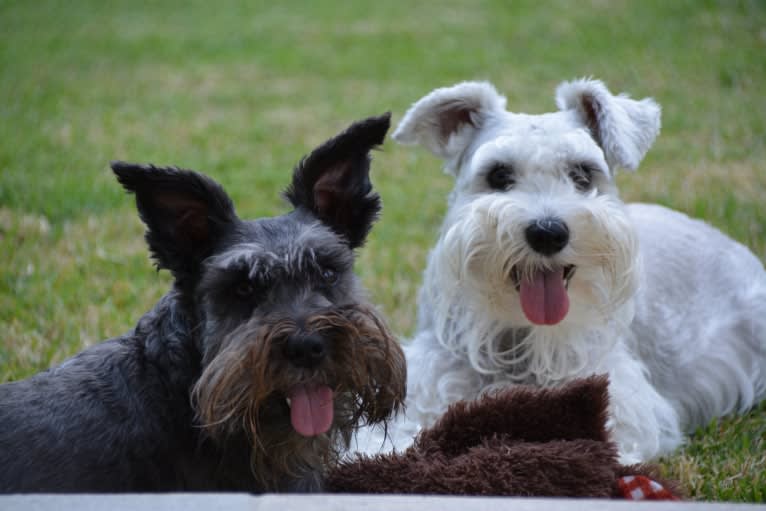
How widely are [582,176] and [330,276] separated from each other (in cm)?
162

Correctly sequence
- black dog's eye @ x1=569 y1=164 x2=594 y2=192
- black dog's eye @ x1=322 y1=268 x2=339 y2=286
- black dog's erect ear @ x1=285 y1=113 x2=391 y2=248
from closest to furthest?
1. black dog's eye @ x1=322 y1=268 x2=339 y2=286
2. black dog's erect ear @ x1=285 y1=113 x2=391 y2=248
3. black dog's eye @ x1=569 y1=164 x2=594 y2=192

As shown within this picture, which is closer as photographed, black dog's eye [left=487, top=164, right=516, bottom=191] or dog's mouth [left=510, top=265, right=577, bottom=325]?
dog's mouth [left=510, top=265, right=577, bottom=325]

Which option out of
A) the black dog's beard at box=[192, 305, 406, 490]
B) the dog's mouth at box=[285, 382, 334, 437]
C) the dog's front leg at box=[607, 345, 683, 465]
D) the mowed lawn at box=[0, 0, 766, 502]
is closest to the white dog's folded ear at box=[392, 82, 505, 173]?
the mowed lawn at box=[0, 0, 766, 502]

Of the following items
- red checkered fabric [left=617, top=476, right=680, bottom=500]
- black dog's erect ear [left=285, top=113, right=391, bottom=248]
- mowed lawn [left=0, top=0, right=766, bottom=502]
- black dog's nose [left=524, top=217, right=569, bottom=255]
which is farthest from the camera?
mowed lawn [left=0, top=0, right=766, bottom=502]

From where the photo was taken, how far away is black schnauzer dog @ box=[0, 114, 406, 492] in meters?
3.08

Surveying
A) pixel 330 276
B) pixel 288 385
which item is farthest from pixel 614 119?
pixel 288 385

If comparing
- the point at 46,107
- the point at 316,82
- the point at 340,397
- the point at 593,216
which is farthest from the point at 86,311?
the point at 316,82

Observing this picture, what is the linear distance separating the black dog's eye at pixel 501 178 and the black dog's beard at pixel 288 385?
138cm

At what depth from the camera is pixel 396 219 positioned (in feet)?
25.1

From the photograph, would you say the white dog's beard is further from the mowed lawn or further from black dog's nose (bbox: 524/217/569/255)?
the mowed lawn

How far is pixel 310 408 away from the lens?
3164 millimetres

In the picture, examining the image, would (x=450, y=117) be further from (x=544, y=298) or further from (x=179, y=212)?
(x=179, y=212)

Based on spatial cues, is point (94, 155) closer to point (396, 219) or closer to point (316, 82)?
point (396, 219)

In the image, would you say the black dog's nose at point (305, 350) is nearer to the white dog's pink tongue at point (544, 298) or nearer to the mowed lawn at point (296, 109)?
the mowed lawn at point (296, 109)
